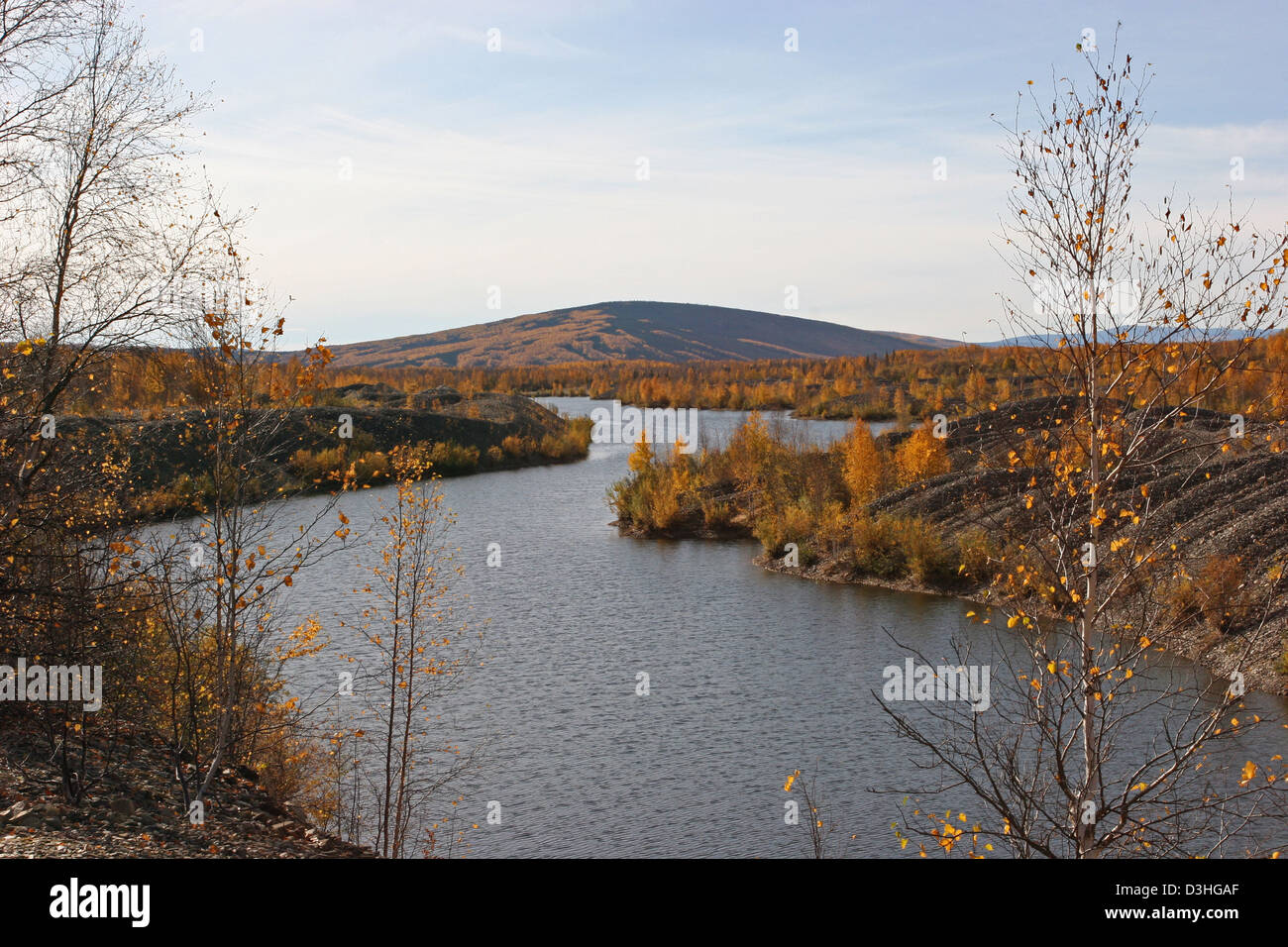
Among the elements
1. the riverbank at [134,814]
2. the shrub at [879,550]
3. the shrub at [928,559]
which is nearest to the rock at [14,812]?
the riverbank at [134,814]

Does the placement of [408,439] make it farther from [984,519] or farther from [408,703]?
[408,703]

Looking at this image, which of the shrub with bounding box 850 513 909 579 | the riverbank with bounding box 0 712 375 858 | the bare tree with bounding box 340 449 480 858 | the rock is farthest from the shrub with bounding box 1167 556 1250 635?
the rock

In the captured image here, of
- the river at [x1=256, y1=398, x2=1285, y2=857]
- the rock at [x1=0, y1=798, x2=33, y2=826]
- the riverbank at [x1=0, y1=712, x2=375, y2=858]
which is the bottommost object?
the river at [x1=256, y1=398, x2=1285, y2=857]

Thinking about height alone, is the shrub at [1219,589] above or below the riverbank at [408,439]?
below

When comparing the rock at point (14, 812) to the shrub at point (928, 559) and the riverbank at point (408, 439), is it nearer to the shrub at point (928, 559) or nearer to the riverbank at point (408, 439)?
the shrub at point (928, 559)

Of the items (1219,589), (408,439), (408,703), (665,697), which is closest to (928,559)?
(1219,589)

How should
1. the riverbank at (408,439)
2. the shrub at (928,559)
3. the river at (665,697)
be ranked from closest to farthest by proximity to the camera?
1. the river at (665,697)
2. the shrub at (928,559)
3. the riverbank at (408,439)

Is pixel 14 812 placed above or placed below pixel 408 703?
above

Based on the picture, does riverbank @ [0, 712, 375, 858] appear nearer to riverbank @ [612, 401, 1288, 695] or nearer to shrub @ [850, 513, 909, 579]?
riverbank @ [612, 401, 1288, 695]

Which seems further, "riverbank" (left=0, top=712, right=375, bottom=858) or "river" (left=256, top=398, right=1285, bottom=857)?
"river" (left=256, top=398, right=1285, bottom=857)

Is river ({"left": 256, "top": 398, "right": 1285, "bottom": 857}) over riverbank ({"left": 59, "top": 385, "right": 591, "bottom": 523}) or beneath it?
beneath

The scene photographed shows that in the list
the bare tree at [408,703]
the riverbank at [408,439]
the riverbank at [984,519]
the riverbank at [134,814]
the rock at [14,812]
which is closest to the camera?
the riverbank at [134,814]

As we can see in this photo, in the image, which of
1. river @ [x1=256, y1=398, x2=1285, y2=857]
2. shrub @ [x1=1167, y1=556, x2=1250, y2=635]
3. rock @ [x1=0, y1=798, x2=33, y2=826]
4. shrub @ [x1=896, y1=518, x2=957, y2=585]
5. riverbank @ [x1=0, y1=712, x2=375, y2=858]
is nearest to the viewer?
riverbank @ [x1=0, y1=712, x2=375, y2=858]

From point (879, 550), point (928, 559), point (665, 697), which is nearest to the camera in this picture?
point (665, 697)
